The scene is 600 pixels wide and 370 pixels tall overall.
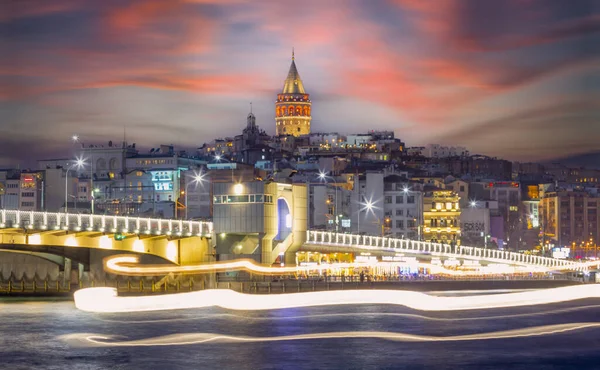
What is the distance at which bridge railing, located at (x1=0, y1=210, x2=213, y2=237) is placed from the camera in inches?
4060

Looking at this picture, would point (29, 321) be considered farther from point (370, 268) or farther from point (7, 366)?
point (370, 268)

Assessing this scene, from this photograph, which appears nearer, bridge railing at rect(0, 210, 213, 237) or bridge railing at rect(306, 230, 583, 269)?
bridge railing at rect(0, 210, 213, 237)

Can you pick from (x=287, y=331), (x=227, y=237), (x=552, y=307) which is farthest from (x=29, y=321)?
(x=552, y=307)

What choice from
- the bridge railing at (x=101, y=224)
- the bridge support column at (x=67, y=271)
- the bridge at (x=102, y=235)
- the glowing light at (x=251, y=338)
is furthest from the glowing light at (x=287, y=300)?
the bridge support column at (x=67, y=271)

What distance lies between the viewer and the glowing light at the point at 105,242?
112 m

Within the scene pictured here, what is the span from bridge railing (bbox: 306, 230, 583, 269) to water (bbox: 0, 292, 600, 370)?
33.8m

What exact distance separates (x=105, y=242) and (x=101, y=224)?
1.99 m

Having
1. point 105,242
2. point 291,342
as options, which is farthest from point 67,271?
point 291,342

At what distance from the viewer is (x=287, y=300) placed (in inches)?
4048

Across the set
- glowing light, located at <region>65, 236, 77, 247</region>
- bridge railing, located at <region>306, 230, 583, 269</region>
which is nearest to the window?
bridge railing, located at <region>306, 230, 583, 269</region>

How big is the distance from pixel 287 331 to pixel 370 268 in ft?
242

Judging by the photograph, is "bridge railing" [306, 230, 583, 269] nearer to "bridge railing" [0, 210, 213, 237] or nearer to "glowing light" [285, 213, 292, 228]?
"glowing light" [285, 213, 292, 228]

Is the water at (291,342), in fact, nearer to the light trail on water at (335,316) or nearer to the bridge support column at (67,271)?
the light trail on water at (335,316)

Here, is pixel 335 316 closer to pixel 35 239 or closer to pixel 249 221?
pixel 249 221
